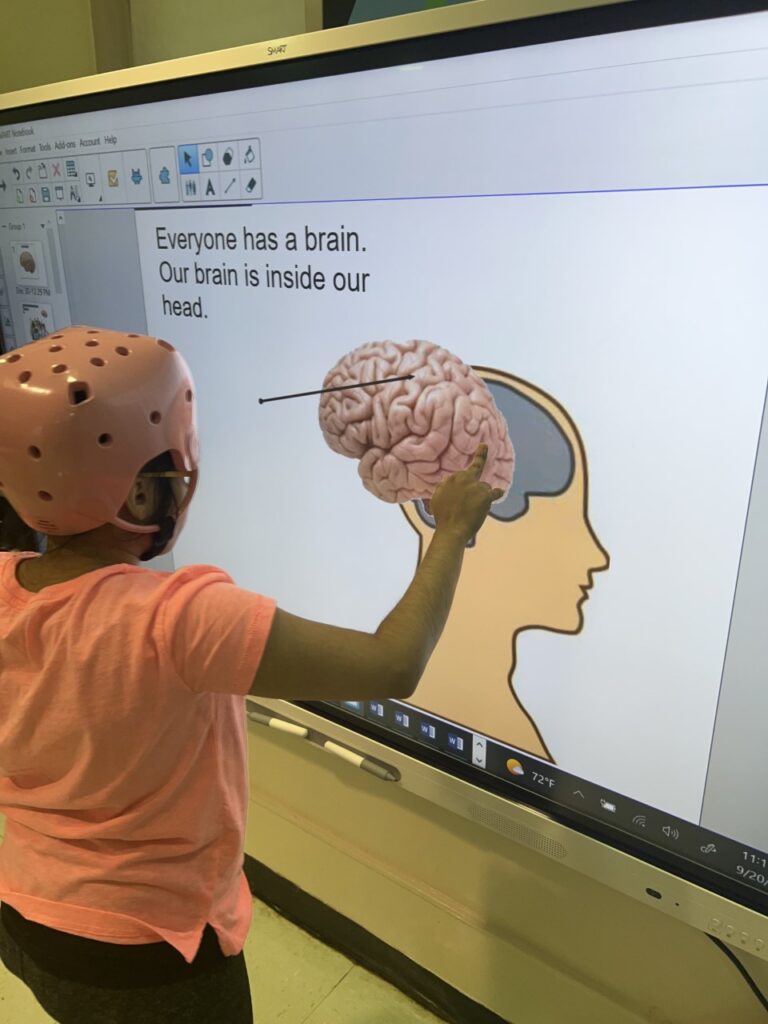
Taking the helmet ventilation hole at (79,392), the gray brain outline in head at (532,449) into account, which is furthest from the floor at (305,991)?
the helmet ventilation hole at (79,392)

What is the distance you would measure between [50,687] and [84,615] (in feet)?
0.29

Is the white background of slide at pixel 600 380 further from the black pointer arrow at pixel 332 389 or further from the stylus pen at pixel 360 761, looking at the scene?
the stylus pen at pixel 360 761

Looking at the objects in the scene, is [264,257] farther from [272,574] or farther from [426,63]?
[272,574]

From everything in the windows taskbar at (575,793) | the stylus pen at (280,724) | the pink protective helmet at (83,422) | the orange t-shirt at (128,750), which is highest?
the pink protective helmet at (83,422)

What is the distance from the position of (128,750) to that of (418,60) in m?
0.79

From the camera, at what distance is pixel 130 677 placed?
0.70 m

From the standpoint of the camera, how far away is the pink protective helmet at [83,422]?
0.65 meters

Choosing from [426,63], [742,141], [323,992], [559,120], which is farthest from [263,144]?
[323,992]

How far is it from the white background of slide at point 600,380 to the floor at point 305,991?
69cm

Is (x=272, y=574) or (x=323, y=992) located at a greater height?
(x=272, y=574)

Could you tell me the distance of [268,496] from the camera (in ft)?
3.95

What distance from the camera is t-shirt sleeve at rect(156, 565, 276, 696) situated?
0.66m

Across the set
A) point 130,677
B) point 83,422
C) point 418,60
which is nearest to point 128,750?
point 130,677

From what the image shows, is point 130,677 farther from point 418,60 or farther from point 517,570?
point 418,60
